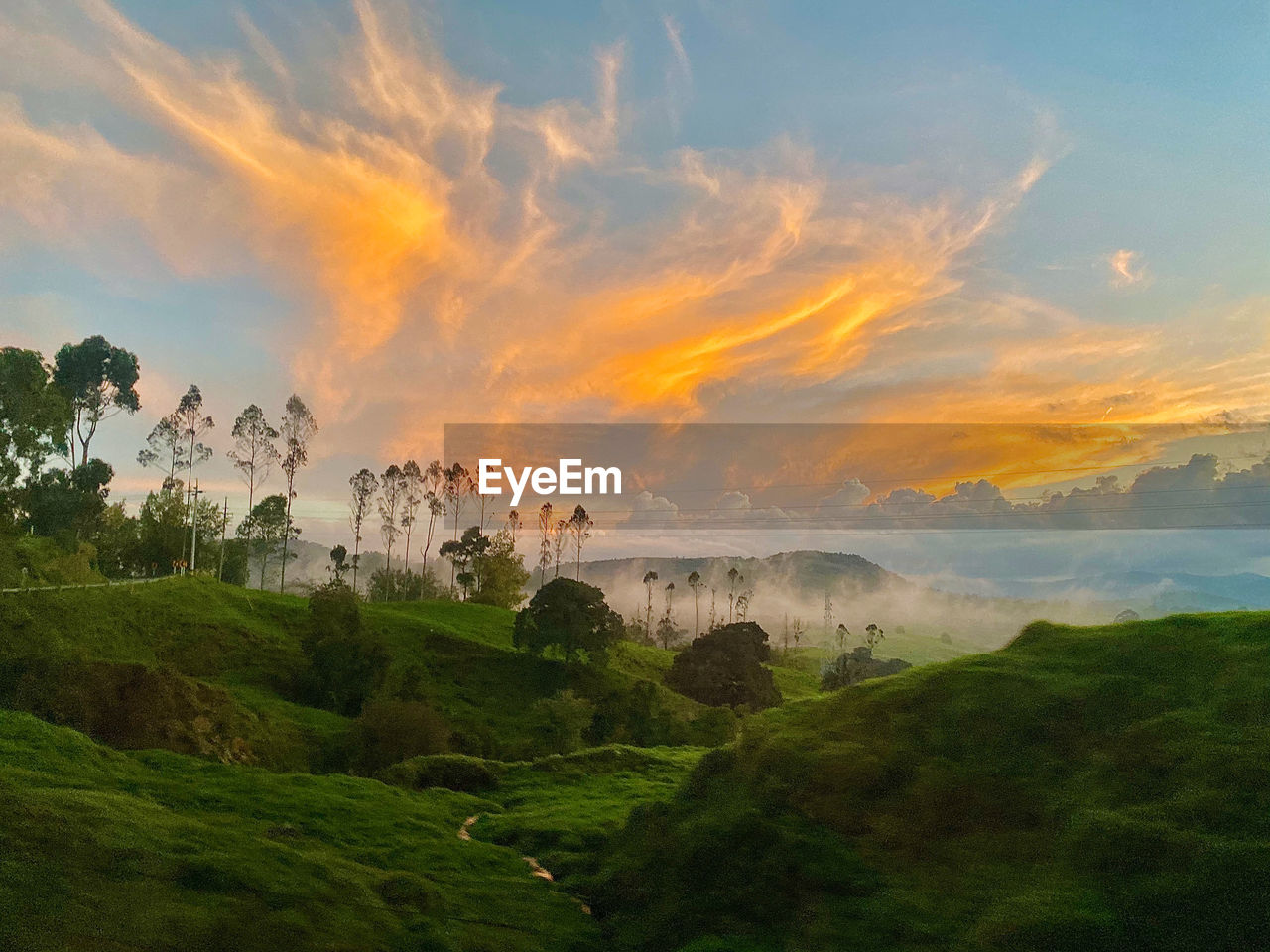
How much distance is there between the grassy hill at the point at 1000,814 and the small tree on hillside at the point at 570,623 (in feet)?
195

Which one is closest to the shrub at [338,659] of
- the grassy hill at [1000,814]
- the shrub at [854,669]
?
the shrub at [854,669]

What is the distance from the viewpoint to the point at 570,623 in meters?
82.9

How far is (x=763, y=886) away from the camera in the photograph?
18.0 metres

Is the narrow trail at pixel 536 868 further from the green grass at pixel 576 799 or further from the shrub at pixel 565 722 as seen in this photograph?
the shrub at pixel 565 722

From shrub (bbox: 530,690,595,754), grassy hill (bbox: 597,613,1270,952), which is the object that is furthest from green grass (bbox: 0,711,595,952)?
shrub (bbox: 530,690,595,754)

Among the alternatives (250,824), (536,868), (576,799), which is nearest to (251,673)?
(576,799)

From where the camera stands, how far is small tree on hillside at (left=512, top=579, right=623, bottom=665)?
82.8 metres

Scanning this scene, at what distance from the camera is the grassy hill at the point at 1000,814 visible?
44.3ft

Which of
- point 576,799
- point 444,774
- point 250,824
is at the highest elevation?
point 250,824

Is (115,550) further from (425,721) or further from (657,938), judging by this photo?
(657,938)

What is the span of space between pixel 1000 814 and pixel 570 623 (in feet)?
222

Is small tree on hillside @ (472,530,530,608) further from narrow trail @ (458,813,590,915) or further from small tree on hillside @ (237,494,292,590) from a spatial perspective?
narrow trail @ (458,813,590,915)

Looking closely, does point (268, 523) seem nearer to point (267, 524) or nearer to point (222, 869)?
point (267, 524)

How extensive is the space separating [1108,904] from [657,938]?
9.20 meters
